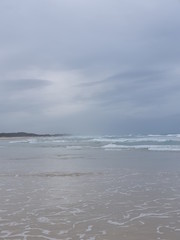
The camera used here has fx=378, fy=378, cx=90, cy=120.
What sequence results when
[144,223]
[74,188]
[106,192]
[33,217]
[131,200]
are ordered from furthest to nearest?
1. [74,188]
2. [106,192]
3. [131,200]
4. [33,217]
5. [144,223]

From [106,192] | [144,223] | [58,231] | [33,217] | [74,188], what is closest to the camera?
[58,231]

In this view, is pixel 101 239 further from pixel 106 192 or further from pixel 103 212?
pixel 106 192

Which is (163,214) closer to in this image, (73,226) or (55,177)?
(73,226)

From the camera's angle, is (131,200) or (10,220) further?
(131,200)

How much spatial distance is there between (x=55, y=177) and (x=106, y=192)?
12.3 ft

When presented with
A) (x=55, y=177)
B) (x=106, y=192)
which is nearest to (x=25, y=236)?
(x=106, y=192)

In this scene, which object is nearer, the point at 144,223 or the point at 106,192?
the point at 144,223

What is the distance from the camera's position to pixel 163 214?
7.25 meters

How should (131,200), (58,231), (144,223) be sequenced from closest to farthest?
(58,231), (144,223), (131,200)

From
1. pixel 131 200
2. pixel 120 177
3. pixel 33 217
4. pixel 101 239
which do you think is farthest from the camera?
pixel 120 177

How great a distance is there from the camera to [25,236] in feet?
18.9

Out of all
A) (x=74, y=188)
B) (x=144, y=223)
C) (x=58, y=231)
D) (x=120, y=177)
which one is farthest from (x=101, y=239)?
(x=120, y=177)

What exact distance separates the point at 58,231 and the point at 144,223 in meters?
1.53

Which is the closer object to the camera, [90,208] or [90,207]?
[90,208]
